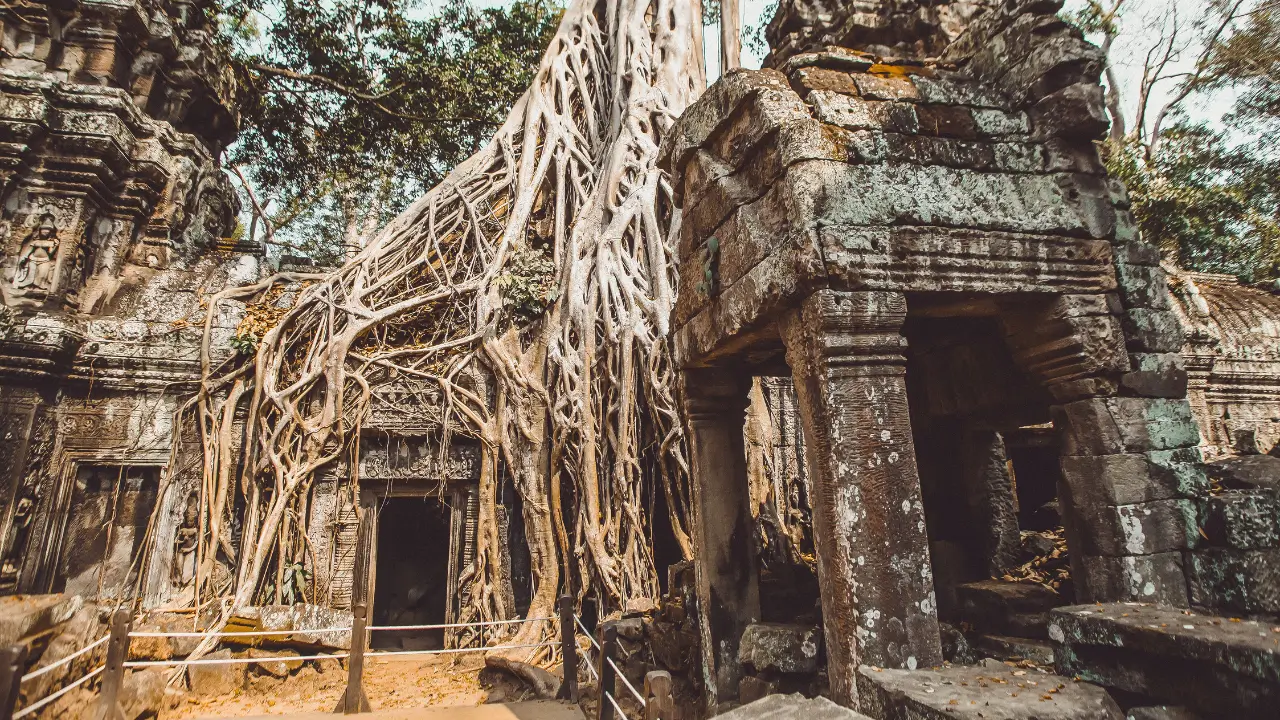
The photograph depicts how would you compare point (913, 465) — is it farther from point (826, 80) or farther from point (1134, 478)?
point (826, 80)

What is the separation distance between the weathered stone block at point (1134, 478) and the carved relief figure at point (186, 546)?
6560mm

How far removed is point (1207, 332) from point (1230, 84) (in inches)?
290

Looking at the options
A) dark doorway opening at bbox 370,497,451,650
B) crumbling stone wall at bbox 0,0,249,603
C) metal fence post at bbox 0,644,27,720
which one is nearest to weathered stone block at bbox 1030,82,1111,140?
metal fence post at bbox 0,644,27,720

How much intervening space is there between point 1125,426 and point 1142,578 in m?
0.59

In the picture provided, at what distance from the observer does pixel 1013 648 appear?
288cm

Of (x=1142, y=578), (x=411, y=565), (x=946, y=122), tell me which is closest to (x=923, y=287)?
(x=946, y=122)

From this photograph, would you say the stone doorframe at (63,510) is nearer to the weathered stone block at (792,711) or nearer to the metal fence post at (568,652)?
the metal fence post at (568,652)

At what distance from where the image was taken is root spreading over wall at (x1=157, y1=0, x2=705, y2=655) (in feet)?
18.7

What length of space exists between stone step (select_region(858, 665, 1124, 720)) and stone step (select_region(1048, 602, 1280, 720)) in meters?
0.09

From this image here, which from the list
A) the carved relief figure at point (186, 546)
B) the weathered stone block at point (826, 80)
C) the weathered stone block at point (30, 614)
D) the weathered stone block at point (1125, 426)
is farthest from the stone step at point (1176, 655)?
the carved relief figure at point (186, 546)

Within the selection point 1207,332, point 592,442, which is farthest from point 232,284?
point 1207,332

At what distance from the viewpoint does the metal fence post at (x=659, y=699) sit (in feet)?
7.16

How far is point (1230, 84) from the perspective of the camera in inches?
455

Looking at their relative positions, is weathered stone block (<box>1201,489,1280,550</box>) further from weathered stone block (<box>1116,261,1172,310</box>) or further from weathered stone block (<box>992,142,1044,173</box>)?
weathered stone block (<box>992,142,1044,173</box>)
